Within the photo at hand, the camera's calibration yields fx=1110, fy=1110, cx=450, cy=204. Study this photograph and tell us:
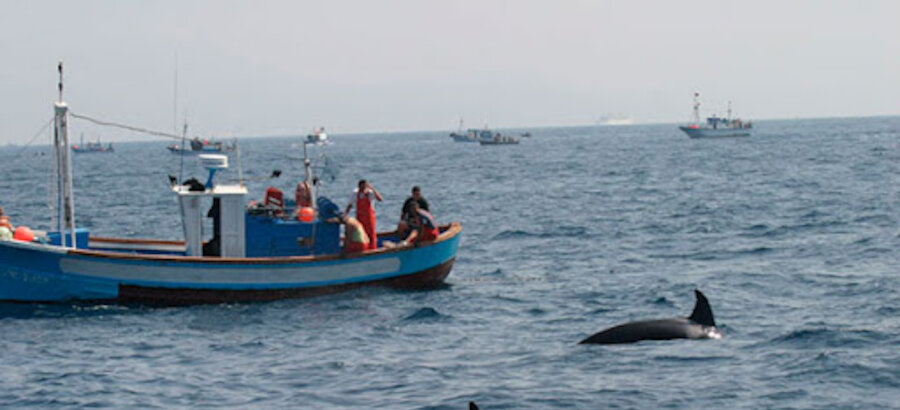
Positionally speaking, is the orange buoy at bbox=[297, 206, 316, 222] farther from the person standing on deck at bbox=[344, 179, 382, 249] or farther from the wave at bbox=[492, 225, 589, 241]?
the wave at bbox=[492, 225, 589, 241]

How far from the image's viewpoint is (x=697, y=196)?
53688 millimetres

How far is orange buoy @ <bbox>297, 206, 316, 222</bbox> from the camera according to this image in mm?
23875

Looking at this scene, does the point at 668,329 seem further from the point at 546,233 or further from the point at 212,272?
the point at 546,233

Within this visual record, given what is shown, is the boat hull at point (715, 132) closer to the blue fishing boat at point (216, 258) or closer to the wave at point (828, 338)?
A: the blue fishing boat at point (216, 258)

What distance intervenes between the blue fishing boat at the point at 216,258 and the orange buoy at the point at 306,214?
0.07 feet

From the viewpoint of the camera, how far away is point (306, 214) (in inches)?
942

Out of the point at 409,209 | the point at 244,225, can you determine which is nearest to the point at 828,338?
the point at 409,209

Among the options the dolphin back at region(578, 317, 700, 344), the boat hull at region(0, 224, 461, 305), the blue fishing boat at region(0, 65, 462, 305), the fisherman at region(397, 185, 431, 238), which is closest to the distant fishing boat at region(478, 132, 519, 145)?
the blue fishing boat at region(0, 65, 462, 305)

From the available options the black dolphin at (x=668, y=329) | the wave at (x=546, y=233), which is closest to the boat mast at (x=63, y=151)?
the black dolphin at (x=668, y=329)

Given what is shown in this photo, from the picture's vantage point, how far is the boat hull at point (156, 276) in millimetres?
21719

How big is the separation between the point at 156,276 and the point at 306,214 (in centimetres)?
356

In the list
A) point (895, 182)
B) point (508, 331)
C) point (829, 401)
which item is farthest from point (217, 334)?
point (895, 182)

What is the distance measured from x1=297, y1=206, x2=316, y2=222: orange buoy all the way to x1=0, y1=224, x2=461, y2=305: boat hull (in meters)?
1.43

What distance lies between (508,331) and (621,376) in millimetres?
3980
